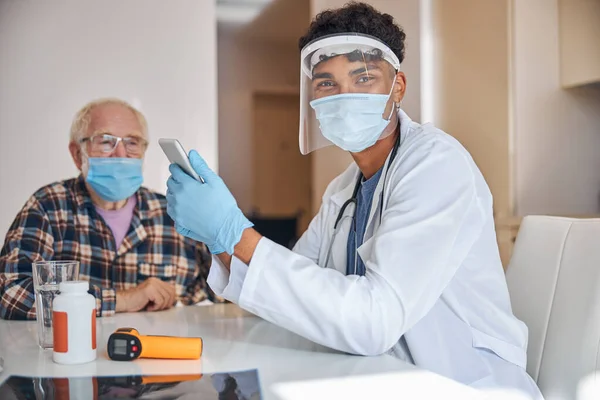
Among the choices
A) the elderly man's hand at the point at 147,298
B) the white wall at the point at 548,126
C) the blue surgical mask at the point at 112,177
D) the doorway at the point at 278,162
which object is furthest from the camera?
the doorway at the point at 278,162

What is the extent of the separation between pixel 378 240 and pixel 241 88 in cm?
600

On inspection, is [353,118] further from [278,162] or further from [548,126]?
[278,162]

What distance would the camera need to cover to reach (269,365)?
1021 mm

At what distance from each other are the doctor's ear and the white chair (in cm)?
43

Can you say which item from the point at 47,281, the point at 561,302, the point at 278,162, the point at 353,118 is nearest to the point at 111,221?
the point at 47,281

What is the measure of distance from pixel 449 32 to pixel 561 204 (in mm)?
1118

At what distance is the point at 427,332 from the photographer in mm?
1226

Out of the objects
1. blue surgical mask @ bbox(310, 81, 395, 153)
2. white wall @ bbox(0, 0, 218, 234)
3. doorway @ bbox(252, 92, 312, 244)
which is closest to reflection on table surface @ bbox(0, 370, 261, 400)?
blue surgical mask @ bbox(310, 81, 395, 153)

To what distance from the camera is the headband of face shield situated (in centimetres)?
135

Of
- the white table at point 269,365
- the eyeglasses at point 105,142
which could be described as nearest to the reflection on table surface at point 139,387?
the white table at point 269,365

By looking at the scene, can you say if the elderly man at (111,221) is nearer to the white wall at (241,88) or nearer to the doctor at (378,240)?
the doctor at (378,240)

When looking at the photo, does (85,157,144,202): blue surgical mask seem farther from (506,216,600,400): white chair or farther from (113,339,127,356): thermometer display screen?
(506,216,600,400): white chair

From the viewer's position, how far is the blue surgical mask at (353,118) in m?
1.37

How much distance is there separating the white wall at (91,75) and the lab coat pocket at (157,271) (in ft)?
5.57
